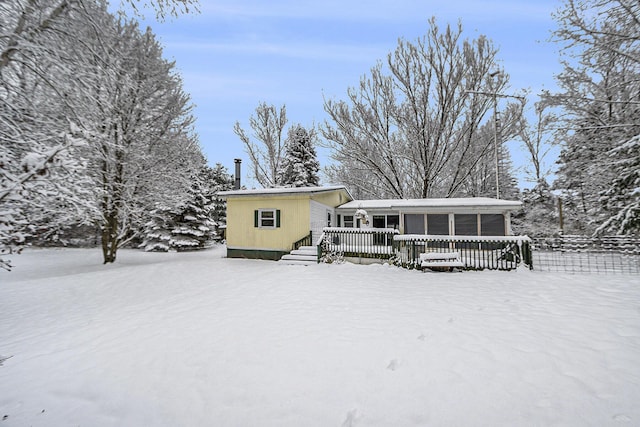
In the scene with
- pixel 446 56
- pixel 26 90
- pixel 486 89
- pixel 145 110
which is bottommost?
pixel 26 90

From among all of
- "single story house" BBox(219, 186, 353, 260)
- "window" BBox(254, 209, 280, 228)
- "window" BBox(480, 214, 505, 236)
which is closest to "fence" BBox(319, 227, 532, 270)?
"single story house" BBox(219, 186, 353, 260)

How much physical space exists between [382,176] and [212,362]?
19.2 meters

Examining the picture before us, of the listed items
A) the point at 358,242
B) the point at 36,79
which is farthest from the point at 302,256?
the point at 36,79

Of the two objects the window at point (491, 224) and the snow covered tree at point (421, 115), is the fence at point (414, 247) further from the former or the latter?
the snow covered tree at point (421, 115)

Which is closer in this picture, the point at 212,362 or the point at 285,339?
the point at 212,362

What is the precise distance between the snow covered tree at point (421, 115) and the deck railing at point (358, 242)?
30.4ft

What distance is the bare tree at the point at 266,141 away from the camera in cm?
2564

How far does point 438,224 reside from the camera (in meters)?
15.3

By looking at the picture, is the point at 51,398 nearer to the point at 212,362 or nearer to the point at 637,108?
the point at 212,362

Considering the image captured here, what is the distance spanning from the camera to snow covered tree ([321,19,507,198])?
17250 millimetres

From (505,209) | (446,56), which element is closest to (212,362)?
(505,209)

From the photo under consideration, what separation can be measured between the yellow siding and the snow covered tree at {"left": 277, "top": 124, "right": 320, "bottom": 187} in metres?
11.9

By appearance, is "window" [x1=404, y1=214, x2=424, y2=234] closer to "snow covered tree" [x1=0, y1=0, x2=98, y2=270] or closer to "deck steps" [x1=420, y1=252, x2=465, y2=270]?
"deck steps" [x1=420, y1=252, x2=465, y2=270]

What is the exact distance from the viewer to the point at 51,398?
3037 mm
